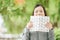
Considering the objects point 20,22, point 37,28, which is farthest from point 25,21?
point 37,28

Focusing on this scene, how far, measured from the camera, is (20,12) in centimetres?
188

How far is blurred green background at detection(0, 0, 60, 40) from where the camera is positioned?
1.86 metres

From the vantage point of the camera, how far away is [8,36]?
186cm

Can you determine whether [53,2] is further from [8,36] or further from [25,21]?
[8,36]

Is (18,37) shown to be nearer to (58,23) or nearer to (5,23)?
(5,23)

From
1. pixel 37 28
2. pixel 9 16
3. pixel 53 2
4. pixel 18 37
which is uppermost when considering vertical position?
pixel 53 2

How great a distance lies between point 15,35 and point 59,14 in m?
0.56

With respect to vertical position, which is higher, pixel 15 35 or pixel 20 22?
pixel 20 22

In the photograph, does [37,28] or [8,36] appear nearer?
[37,28]

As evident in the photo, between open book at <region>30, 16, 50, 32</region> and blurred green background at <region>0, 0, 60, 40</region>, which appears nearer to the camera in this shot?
open book at <region>30, 16, 50, 32</region>

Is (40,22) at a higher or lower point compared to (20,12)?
lower

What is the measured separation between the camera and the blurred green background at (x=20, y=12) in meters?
1.86

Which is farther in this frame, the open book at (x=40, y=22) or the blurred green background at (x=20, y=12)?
the blurred green background at (x=20, y=12)

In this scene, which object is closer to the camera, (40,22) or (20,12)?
(40,22)
